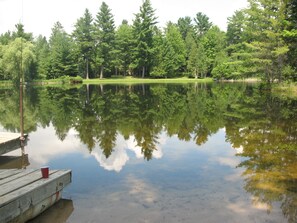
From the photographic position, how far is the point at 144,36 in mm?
81188

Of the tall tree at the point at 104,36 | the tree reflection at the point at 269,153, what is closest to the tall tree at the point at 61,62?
the tall tree at the point at 104,36

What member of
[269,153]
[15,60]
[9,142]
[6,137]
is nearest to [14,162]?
[9,142]

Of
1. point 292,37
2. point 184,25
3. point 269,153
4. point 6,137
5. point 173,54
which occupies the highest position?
point 184,25

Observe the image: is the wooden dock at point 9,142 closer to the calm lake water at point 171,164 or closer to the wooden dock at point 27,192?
the calm lake water at point 171,164

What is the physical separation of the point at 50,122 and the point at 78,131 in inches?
→ 148

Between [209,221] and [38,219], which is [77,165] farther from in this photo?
[209,221]

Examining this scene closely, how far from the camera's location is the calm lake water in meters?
6.64

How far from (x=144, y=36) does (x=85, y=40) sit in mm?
14289

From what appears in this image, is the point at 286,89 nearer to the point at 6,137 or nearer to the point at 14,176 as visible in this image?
the point at 6,137

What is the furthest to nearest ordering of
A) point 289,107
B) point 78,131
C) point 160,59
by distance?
point 160,59 < point 289,107 < point 78,131

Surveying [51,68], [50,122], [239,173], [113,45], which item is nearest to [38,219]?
[239,173]

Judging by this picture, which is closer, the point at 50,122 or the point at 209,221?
the point at 209,221

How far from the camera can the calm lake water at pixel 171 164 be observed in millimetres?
6637

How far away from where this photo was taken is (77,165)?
10164mm
